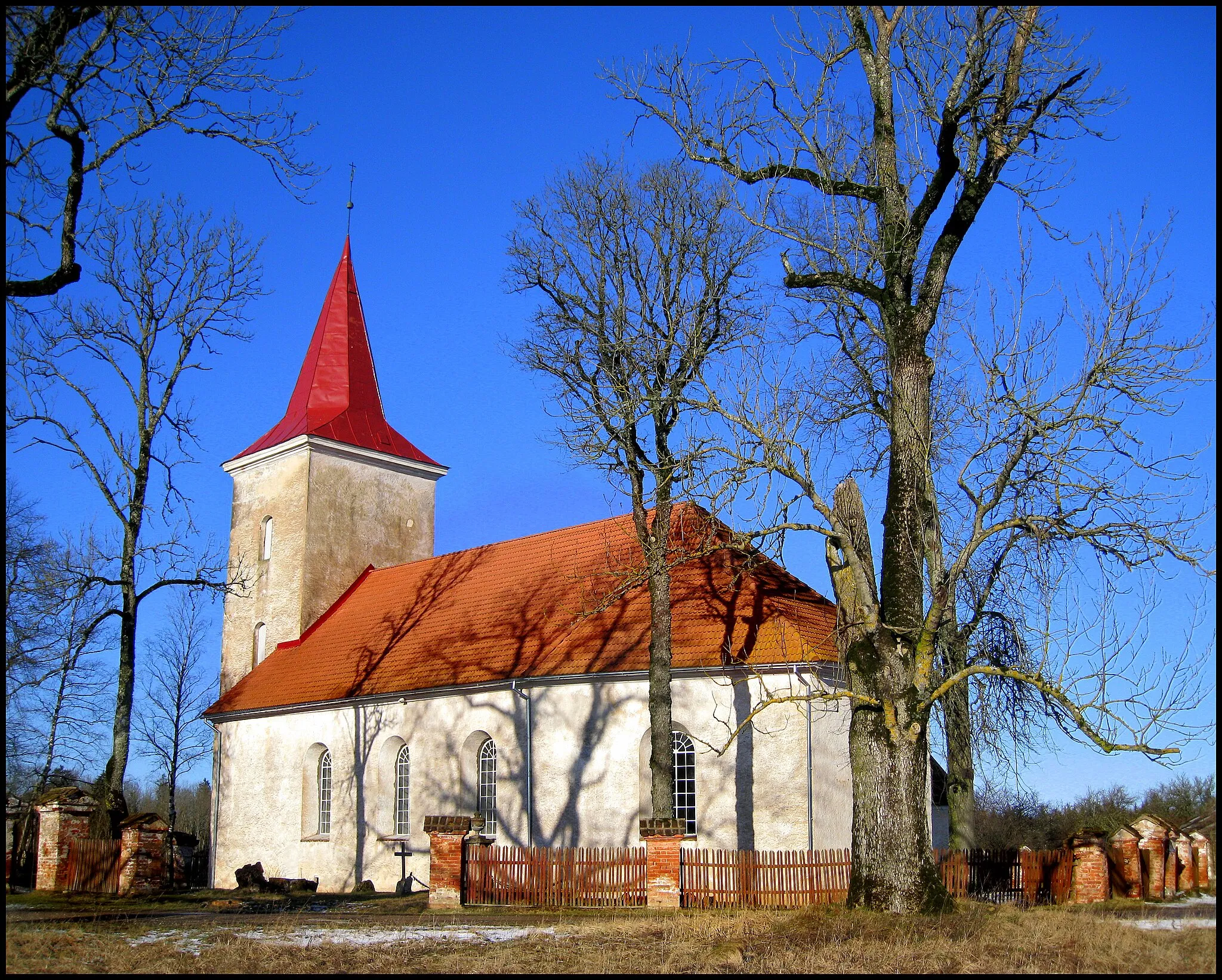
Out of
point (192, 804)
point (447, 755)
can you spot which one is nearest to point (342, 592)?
point (447, 755)

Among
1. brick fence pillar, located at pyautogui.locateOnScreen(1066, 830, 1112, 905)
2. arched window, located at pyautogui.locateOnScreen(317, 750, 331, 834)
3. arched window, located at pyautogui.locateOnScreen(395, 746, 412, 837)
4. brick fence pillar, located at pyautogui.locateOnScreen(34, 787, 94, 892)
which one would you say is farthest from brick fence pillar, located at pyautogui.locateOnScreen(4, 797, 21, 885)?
brick fence pillar, located at pyautogui.locateOnScreen(1066, 830, 1112, 905)

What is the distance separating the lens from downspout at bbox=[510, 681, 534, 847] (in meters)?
20.8

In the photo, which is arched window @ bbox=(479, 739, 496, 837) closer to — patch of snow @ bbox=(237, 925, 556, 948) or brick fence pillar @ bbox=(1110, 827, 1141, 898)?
patch of snow @ bbox=(237, 925, 556, 948)

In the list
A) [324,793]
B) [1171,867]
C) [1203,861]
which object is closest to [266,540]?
[324,793]

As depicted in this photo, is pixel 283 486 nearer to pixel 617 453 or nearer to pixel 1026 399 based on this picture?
pixel 617 453

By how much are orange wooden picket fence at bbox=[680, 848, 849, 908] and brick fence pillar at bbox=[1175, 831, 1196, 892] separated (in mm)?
6997

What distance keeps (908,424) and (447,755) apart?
42.1ft

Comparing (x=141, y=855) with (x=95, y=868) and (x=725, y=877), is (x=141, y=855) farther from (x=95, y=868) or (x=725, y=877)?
(x=725, y=877)

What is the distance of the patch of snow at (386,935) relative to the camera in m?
12.2

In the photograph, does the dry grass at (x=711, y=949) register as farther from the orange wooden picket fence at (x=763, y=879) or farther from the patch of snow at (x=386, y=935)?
the orange wooden picket fence at (x=763, y=879)

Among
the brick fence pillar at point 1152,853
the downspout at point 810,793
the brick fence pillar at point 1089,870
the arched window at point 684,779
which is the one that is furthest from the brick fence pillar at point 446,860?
the brick fence pillar at point 1152,853

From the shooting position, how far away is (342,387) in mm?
Result: 32719

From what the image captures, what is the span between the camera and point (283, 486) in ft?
102

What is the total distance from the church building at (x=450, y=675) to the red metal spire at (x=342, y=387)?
0.08m
